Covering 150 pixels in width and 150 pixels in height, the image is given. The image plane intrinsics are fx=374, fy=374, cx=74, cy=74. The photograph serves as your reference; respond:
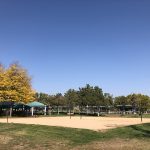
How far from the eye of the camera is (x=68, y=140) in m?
24.9

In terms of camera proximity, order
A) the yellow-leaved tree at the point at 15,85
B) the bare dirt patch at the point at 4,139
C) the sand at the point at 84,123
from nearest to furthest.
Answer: the bare dirt patch at the point at 4,139 → the sand at the point at 84,123 → the yellow-leaved tree at the point at 15,85

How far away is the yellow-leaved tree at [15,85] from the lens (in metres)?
63.1

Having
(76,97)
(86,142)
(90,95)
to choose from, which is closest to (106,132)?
(86,142)

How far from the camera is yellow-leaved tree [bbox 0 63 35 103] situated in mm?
63094

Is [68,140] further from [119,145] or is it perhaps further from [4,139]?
[4,139]

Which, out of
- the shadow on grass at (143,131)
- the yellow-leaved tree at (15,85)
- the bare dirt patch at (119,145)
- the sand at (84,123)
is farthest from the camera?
the yellow-leaved tree at (15,85)

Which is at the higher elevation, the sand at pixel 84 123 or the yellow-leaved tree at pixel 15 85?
the yellow-leaved tree at pixel 15 85

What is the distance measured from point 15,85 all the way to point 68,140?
4054 cm

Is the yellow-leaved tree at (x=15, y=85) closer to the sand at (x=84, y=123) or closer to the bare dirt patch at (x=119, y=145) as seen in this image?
the sand at (x=84, y=123)

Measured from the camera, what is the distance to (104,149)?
20.6 metres

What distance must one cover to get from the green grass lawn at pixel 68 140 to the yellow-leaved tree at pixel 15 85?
1300 inches

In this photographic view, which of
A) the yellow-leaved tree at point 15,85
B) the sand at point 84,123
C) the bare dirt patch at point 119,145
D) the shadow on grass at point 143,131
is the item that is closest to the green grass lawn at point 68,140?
the bare dirt patch at point 119,145

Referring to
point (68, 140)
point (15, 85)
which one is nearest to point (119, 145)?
point (68, 140)

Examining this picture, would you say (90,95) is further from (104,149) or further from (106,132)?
(104,149)
